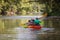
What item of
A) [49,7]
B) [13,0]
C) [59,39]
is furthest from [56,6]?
[59,39]

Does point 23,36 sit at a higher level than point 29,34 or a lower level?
higher

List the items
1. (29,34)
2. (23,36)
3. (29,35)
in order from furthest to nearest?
(29,34) → (29,35) → (23,36)

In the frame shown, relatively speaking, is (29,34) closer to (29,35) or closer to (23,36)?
(29,35)

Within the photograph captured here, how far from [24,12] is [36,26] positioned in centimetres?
4299

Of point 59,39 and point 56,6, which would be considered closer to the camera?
point 59,39

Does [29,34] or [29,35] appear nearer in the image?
[29,35]

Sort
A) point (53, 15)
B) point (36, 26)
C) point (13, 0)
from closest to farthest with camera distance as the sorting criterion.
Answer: point (36, 26) < point (53, 15) < point (13, 0)

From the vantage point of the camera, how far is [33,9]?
66062 millimetres

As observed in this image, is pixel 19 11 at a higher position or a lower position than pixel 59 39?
lower

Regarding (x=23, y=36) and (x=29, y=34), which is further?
(x=29, y=34)

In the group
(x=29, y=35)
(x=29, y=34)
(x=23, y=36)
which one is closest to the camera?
(x=23, y=36)

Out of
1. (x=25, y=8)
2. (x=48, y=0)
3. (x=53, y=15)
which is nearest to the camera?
(x=53, y=15)

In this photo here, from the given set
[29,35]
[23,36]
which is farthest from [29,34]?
[23,36]

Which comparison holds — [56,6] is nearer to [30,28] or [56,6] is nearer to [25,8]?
[25,8]
